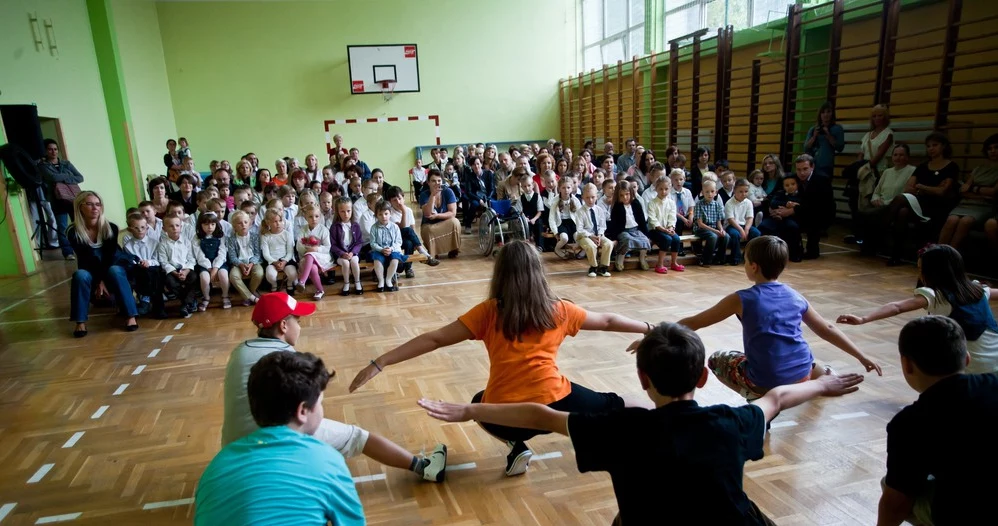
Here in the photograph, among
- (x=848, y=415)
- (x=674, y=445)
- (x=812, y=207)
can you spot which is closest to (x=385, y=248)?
(x=848, y=415)

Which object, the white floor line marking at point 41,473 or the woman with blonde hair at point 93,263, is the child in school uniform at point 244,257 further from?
the white floor line marking at point 41,473

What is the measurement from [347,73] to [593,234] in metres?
10.7

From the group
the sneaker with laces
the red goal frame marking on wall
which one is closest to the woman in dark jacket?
the red goal frame marking on wall

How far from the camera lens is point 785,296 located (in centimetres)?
261

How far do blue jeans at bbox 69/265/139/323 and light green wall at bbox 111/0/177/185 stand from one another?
723 cm

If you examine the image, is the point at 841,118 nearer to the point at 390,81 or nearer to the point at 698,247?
the point at 698,247

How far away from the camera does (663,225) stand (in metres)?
6.66

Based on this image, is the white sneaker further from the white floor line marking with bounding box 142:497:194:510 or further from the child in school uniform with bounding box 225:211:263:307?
the child in school uniform with bounding box 225:211:263:307

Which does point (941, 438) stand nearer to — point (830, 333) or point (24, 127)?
point (830, 333)

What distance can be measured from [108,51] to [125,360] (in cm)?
862

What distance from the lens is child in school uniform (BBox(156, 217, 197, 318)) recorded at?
5.46 m

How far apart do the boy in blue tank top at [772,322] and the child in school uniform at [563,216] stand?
14.1 feet

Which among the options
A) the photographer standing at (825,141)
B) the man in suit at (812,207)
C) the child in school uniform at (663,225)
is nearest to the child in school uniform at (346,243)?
the child in school uniform at (663,225)

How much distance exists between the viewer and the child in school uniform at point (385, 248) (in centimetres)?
609
